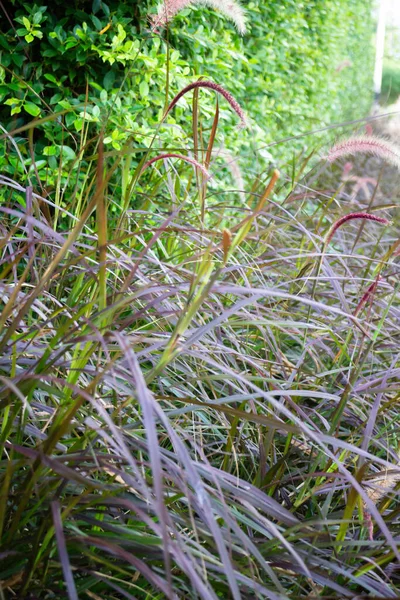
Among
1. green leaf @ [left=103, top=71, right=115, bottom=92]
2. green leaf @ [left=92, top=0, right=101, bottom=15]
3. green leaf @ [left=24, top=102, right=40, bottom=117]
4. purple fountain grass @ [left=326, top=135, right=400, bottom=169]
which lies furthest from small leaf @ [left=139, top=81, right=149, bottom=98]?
purple fountain grass @ [left=326, top=135, right=400, bottom=169]

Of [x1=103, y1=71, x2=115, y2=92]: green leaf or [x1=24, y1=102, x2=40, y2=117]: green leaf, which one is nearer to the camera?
[x1=24, y1=102, x2=40, y2=117]: green leaf

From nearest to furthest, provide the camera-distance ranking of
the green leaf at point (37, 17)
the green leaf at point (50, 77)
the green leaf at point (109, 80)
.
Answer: the green leaf at point (37, 17), the green leaf at point (50, 77), the green leaf at point (109, 80)

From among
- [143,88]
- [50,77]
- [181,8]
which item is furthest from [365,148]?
[50,77]

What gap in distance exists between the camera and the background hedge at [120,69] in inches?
Result: 93.7

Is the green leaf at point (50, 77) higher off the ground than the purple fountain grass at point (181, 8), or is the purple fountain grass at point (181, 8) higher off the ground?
the purple fountain grass at point (181, 8)

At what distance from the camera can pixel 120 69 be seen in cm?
267

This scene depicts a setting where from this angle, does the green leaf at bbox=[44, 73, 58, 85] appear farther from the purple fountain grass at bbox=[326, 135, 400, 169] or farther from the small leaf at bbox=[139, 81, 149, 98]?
the purple fountain grass at bbox=[326, 135, 400, 169]

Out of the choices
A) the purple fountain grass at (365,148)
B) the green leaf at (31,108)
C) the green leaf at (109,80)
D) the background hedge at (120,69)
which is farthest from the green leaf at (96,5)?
the purple fountain grass at (365,148)

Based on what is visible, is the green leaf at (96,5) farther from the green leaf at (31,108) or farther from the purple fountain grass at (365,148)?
the purple fountain grass at (365,148)

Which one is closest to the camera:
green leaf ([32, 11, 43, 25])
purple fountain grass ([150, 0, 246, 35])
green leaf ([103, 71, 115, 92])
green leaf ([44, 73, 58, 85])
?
purple fountain grass ([150, 0, 246, 35])

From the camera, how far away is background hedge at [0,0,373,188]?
238cm

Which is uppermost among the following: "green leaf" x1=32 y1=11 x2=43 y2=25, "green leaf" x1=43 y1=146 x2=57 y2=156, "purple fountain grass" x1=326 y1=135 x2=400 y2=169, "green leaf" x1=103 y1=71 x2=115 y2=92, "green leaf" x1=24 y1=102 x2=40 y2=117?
"green leaf" x1=32 y1=11 x2=43 y2=25

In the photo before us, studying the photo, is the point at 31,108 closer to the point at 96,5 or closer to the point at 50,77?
the point at 50,77

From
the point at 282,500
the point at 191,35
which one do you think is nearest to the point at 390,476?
the point at 282,500
